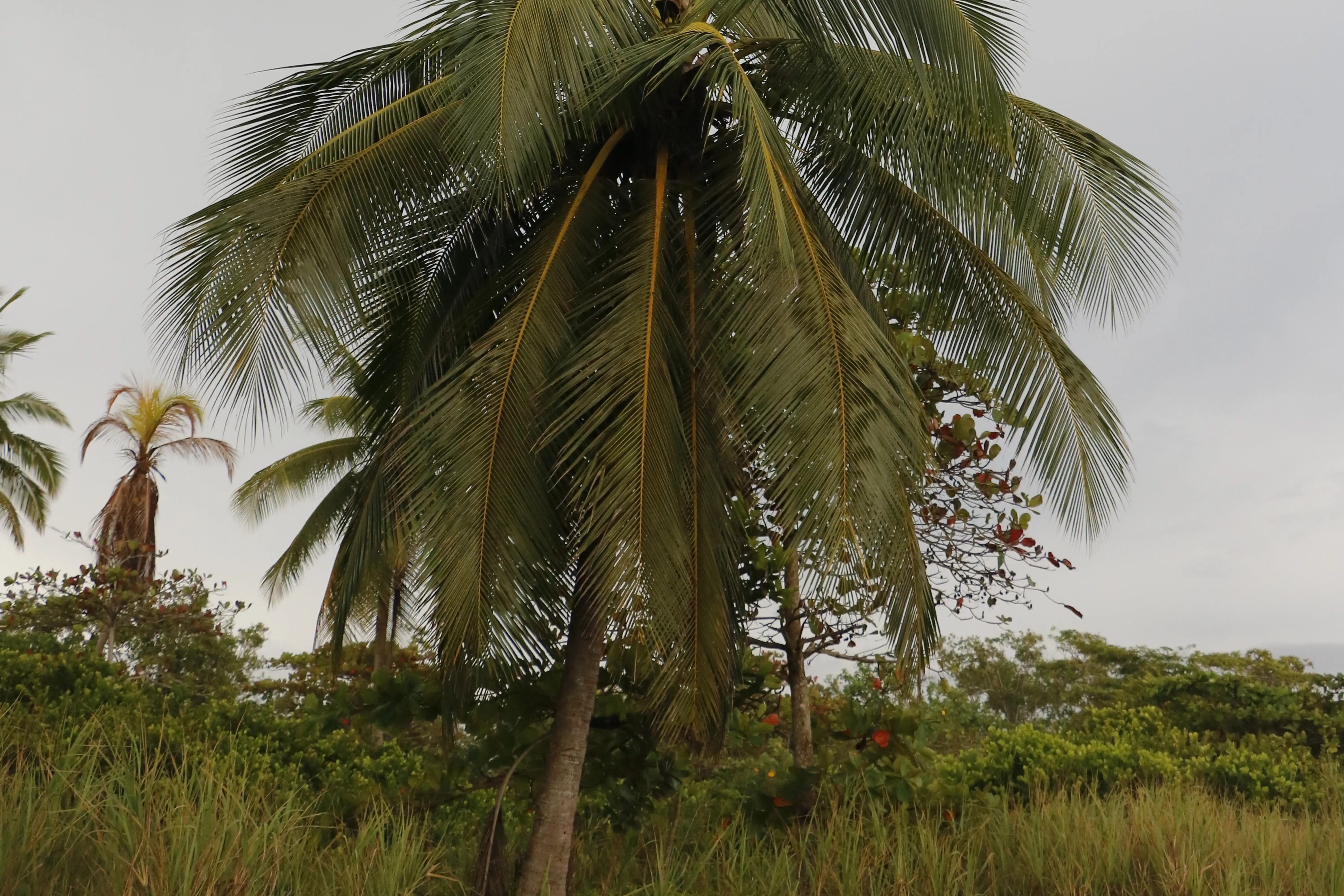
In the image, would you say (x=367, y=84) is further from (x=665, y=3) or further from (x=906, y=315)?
(x=906, y=315)

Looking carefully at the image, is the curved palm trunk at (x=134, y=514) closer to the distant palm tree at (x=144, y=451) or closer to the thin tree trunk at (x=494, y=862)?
the distant palm tree at (x=144, y=451)

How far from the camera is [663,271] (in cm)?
562

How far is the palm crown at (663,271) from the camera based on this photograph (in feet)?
16.3

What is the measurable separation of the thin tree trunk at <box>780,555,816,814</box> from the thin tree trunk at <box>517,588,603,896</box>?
1.80m

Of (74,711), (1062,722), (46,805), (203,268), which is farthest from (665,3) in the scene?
(1062,722)

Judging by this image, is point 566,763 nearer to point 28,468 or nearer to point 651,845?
point 651,845

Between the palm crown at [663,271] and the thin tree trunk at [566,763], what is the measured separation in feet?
1.23

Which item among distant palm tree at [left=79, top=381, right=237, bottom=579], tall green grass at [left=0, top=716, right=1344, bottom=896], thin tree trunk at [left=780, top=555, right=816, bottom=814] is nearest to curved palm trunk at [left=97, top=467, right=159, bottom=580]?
distant palm tree at [left=79, top=381, right=237, bottom=579]

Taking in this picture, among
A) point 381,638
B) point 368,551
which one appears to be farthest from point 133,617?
point 368,551

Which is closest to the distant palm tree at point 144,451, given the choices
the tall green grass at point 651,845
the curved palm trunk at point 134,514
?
the curved palm trunk at point 134,514

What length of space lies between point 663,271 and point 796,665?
3.28 m

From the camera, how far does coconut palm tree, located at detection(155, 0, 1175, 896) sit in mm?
4973

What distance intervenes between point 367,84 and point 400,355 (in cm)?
170

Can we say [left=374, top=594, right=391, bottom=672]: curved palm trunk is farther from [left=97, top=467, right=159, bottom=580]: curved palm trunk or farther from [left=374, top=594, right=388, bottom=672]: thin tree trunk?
[left=97, top=467, right=159, bottom=580]: curved palm trunk
